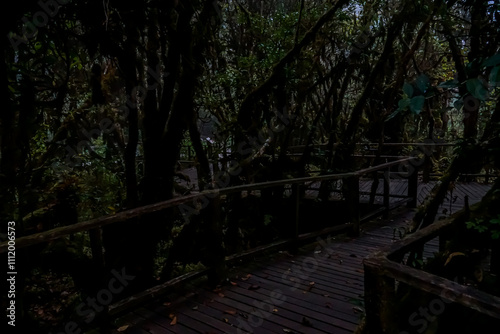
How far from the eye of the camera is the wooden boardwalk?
2.98 m

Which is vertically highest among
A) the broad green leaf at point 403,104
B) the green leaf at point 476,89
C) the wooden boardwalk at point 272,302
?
the green leaf at point 476,89

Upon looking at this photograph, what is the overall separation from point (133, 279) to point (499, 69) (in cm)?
481

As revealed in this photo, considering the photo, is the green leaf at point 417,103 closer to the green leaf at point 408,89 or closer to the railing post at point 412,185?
the green leaf at point 408,89

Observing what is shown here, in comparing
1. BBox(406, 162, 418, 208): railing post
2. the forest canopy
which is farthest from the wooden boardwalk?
BBox(406, 162, 418, 208): railing post

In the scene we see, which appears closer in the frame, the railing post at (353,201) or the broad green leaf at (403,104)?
the broad green leaf at (403,104)

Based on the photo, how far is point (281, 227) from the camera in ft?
Result: 26.3

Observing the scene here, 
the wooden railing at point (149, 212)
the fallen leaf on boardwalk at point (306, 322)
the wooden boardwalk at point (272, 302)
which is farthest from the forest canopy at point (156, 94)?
the fallen leaf on boardwalk at point (306, 322)

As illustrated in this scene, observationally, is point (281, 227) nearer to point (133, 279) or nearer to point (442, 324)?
point (133, 279)

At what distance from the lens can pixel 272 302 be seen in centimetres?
341

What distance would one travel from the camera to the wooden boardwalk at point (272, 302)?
298cm

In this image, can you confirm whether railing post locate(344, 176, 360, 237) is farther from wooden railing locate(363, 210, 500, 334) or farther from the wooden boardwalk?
wooden railing locate(363, 210, 500, 334)

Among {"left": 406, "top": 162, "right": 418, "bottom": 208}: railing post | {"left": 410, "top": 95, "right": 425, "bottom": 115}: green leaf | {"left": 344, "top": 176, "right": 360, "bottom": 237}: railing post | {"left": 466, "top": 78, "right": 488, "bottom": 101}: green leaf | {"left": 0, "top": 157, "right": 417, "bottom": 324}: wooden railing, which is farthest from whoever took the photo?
{"left": 406, "top": 162, "right": 418, "bottom": 208}: railing post

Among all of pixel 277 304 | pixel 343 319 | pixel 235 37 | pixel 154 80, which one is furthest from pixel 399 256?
pixel 235 37

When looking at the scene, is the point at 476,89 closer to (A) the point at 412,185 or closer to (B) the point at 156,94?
(B) the point at 156,94
